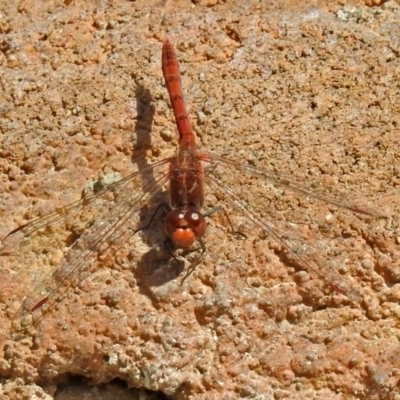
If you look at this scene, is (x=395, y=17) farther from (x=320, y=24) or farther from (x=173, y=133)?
(x=173, y=133)

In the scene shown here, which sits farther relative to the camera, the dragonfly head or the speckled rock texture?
the dragonfly head

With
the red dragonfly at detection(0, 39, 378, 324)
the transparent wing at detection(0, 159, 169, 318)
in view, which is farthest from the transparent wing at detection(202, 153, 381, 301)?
the transparent wing at detection(0, 159, 169, 318)

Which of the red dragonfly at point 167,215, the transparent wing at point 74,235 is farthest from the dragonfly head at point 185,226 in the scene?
the transparent wing at point 74,235

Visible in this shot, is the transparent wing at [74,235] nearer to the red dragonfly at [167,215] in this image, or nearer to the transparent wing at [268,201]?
the red dragonfly at [167,215]

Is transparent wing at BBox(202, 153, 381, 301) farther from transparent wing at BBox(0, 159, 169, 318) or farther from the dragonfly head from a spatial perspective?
transparent wing at BBox(0, 159, 169, 318)

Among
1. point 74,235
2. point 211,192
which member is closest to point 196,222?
point 211,192

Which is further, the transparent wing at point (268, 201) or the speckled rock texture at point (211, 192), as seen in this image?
the transparent wing at point (268, 201)

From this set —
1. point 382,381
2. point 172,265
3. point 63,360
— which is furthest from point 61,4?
point 382,381
